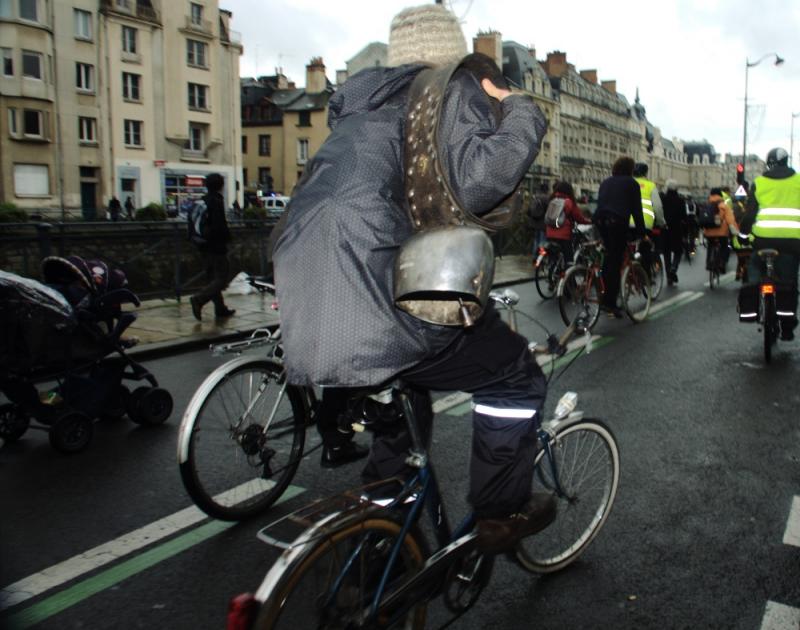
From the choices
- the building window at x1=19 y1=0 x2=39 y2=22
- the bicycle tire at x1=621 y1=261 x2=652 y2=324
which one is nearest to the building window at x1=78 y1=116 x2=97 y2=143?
the building window at x1=19 y1=0 x2=39 y2=22

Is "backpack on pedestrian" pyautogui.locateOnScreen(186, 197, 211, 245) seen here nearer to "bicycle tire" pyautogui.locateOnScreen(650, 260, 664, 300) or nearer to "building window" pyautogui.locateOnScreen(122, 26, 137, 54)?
"bicycle tire" pyautogui.locateOnScreen(650, 260, 664, 300)

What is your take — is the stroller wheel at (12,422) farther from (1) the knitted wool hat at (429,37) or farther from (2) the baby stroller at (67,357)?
(1) the knitted wool hat at (429,37)

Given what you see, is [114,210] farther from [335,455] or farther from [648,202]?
[335,455]

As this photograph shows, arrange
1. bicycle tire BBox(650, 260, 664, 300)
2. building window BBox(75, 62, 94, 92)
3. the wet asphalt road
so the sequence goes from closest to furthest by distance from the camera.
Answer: the wet asphalt road
bicycle tire BBox(650, 260, 664, 300)
building window BBox(75, 62, 94, 92)

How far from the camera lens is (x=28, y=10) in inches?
1789

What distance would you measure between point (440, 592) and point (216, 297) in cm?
868

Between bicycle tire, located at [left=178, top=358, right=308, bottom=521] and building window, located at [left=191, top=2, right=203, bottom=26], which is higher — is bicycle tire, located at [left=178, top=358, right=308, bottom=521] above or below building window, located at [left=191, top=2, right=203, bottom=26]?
below

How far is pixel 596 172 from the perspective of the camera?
113312 mm

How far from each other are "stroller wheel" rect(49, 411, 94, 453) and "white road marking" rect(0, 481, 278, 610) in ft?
4.46

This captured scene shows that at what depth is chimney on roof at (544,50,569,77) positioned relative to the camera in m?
103

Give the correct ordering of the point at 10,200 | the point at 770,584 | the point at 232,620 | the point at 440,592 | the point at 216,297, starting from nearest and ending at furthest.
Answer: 1. the point at 232,620
2. the point at 440,592
3. the point at 770,584
4. the point at 216,297
5. the point at 10,200

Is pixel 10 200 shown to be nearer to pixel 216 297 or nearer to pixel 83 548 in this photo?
→ pixel 216 297

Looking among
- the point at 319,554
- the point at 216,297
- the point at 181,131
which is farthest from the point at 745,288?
the point at 181,131

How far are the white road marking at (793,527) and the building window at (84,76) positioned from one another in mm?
49901
